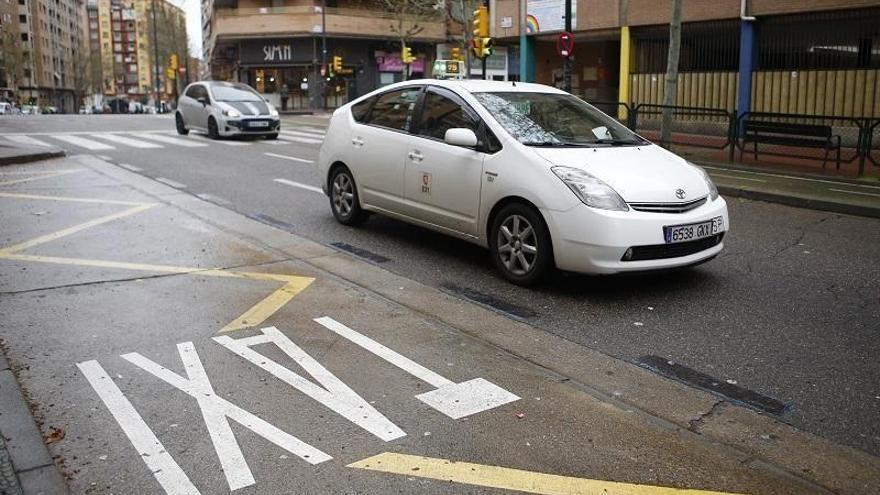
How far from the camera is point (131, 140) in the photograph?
21.3m

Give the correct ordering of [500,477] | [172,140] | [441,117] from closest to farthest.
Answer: [500,477] < [441,117] < [172,140]

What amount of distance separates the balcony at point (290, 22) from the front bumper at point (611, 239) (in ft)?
150

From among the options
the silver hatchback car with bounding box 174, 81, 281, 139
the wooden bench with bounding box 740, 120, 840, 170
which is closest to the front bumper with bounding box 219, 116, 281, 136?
the silver hatchback car with bounding box 174, 81, 281, 139

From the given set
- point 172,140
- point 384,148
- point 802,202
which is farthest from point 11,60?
point 802,202

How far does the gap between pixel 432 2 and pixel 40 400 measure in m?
36.4

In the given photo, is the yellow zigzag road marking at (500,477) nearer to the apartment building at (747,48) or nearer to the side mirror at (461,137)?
the side mirror at (461,137)

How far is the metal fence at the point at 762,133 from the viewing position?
44.2ft

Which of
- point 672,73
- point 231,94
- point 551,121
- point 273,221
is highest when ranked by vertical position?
point 672,73

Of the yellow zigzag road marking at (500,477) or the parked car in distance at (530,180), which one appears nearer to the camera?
the yellow zigzag road marking at (500,477)

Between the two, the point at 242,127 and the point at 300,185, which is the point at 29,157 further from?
the point at 300,185

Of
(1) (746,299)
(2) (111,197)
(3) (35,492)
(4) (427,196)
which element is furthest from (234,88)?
(3) (35,492)

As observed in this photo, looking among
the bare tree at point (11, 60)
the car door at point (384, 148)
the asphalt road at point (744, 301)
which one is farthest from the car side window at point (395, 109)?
the bare tree at point (11, 60)

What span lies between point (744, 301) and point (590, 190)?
4.88ft

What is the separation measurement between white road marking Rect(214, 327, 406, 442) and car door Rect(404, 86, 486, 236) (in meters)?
2.24
